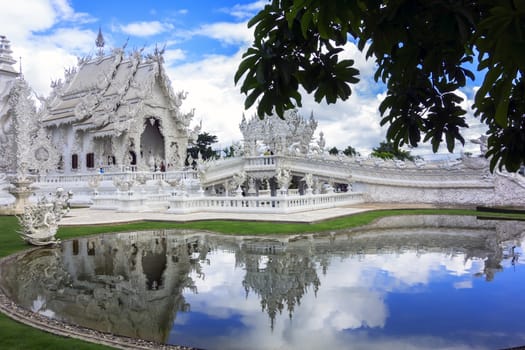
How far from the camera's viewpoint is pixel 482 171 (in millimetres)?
19312

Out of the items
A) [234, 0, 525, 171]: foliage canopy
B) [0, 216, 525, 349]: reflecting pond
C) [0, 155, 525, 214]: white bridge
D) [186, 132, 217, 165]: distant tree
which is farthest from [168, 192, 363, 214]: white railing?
[186, 132, 217, 165]: distant tree

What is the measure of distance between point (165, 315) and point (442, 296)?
340 cm

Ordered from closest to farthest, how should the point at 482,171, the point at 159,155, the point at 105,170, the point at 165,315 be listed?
the point at 165,315 < the point at 482,171 < the point at 105,170 < the point at 159,155

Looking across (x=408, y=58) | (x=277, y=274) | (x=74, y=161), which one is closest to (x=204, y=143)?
(x=74, y=161)

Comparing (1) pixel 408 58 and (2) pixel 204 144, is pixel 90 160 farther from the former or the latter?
(1) pixel 408 58

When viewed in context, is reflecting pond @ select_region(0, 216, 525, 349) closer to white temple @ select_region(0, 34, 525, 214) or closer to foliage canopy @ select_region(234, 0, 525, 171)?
foliage canopy @ select_region(234, 0, 525, 171)

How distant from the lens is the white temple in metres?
18.2

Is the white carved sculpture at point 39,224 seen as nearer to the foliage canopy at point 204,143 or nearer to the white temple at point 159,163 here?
the white temple at point 159,163

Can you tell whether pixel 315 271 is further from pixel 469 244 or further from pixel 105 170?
pixel 105 170

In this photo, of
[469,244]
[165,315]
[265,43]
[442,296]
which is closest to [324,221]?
[469,244]

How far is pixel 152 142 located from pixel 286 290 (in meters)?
26.5

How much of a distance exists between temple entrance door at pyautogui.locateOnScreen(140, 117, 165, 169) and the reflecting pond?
810 inches

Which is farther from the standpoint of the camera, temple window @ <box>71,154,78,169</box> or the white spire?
the white spire

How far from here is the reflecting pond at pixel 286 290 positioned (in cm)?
423
